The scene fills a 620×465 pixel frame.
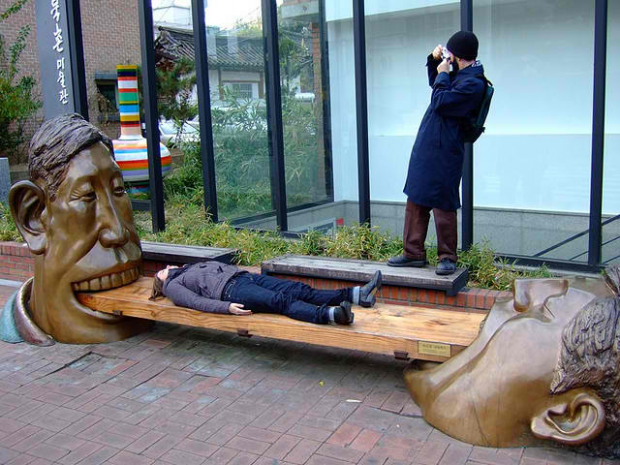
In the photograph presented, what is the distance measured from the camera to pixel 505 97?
7.00 metres

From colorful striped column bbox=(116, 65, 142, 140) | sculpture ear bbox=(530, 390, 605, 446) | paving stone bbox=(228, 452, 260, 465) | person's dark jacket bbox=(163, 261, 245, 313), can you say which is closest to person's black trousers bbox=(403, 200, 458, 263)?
person's dark jacket bbox=(163, 261, 245, 313)

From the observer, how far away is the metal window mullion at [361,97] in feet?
20.7

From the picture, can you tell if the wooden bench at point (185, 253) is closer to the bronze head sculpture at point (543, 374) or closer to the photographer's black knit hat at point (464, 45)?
the photographer's black knit hat at point (464, 45)

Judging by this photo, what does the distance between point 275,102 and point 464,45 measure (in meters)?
3.06

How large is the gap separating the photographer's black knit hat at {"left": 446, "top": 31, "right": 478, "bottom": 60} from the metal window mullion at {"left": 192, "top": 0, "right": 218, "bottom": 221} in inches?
150

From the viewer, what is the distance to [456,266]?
5266 millimetres

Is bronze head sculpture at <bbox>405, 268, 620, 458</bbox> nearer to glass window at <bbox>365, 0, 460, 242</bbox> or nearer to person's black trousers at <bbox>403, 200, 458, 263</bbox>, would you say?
person's black trousers at <bbox>403, 200, 458, 263</bbox>

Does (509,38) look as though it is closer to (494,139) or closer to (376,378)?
(494,139)

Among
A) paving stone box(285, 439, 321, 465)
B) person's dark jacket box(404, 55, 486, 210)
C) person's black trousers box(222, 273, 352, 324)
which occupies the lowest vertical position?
paving stone box(285, 439, 321, 465)

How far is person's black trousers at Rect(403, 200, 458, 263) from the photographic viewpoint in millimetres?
4866

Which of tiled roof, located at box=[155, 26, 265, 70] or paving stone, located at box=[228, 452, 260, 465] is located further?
tiled roof, located at box=[155, 26, 265, 70]

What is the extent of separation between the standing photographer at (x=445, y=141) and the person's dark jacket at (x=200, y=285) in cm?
149

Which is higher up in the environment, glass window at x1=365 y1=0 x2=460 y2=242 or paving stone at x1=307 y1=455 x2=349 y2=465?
glass window at x1=365 y1=0 x2=460 y2=242

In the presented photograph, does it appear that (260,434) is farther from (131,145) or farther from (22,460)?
(131,145)
